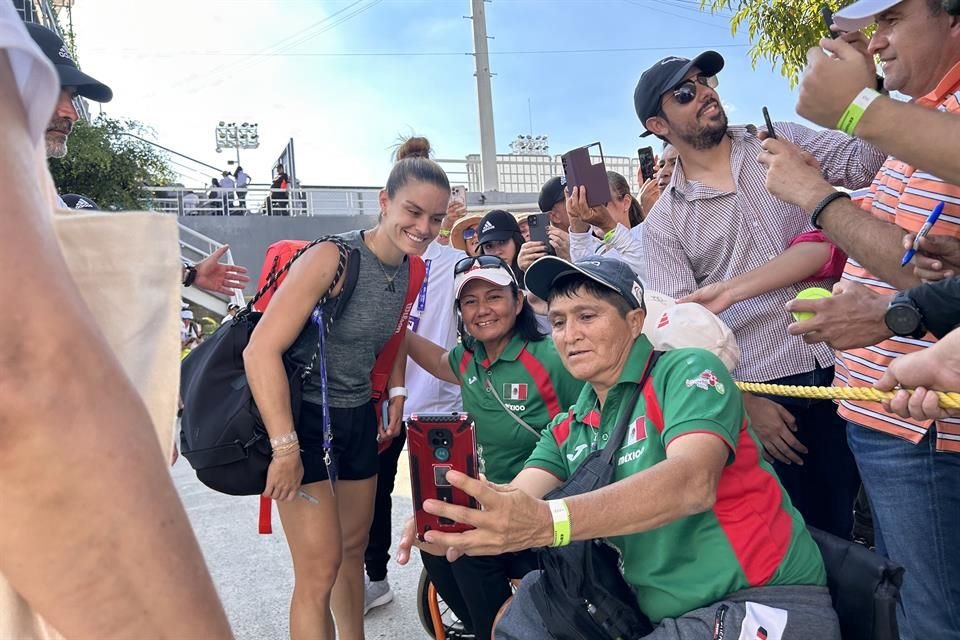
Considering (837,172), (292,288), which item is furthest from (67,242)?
(837,172)

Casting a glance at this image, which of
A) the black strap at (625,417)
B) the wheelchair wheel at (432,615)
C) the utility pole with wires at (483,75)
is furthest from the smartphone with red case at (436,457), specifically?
the utility pole with wires at (483,75)

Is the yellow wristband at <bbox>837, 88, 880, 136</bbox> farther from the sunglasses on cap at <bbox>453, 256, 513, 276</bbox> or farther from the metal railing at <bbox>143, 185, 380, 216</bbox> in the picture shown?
the metal railing at <bbox>143, 185, 380, 216</bbox>

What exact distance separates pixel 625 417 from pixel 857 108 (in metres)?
0.94

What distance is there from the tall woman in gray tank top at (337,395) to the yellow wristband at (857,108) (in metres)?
1.64

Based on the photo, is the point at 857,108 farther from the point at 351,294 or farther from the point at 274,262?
the point at 274,262

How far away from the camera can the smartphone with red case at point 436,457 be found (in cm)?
173

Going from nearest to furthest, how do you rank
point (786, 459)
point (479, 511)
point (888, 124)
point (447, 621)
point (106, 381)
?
point (106, 381)
point (479, 511)
point (888, 124)
point (786, 459)
point (447, 621)

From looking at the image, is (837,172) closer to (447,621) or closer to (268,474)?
(268,474)

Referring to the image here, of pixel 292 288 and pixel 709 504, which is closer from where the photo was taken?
pixel 709 504

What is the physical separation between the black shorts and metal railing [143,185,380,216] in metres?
17.2

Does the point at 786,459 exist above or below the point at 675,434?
below

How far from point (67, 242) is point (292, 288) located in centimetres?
183

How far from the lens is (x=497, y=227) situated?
4.07 meters

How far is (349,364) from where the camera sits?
9.07 ft
